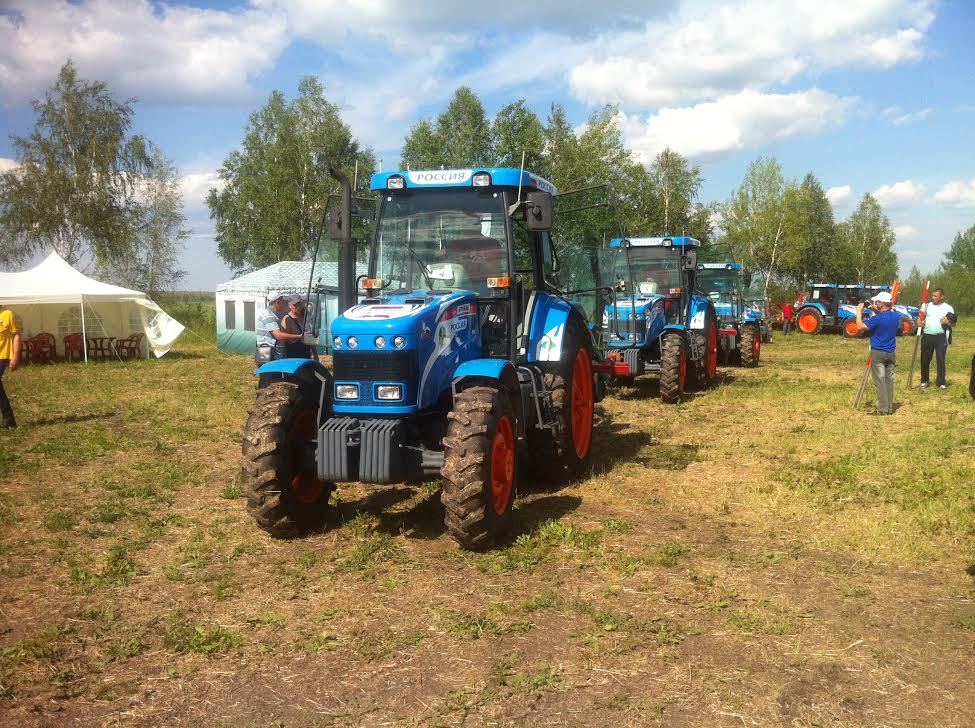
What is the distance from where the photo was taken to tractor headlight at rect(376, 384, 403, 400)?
209 inches

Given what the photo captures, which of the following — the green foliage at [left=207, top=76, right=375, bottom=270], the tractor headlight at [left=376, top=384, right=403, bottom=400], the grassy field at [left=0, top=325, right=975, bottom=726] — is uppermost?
the green foliage at [left=207, top=76, right=375, bottom=270]

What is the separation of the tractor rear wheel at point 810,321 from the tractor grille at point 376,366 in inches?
1087

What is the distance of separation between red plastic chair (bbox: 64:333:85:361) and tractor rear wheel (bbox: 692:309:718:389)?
50.9 feet

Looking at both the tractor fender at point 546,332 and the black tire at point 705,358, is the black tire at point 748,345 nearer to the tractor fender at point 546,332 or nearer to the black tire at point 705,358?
the black tire at point 705,358

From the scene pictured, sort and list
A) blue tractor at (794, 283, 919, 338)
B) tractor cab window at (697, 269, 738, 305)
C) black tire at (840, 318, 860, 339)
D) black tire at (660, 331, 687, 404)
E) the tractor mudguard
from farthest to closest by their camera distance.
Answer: blue tractor at (794, 283, 919, 338), black tire at (840, 318, 860, 339), tractor cab window at (697, 269, 738, 305), black tire at (660, 331, 687, 404), the tractor mudguard

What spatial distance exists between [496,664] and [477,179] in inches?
145

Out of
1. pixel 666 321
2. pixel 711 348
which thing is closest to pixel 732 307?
pixel 711 348

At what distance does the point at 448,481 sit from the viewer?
505cm

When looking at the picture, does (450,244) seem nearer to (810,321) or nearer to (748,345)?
(748,345)

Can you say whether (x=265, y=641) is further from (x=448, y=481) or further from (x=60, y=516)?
(x=60, y=516)

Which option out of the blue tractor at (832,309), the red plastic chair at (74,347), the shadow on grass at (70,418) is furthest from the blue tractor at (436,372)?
the blue tractor at (832,309)

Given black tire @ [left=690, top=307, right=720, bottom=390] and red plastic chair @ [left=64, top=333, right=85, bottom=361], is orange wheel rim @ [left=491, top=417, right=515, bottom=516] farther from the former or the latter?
red plastic chair @ [left=64, top=333, right=85, bottom=361]

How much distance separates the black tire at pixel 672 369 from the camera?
1166 centimetres

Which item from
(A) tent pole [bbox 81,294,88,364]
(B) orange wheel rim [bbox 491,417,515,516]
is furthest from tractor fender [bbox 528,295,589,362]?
(A) tent pole [bbox 81,294,88,364]
